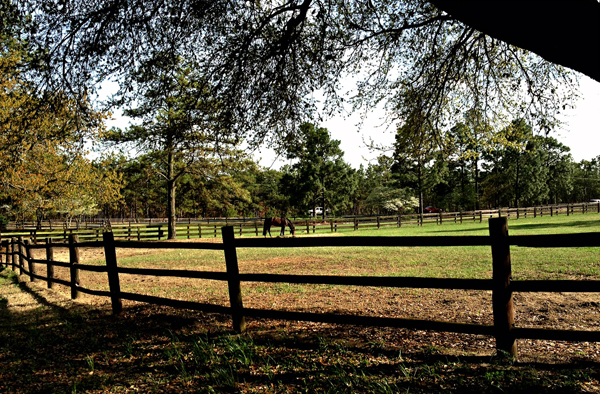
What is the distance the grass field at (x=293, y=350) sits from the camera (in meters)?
3.11

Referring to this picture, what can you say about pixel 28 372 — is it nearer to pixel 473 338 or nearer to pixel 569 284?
pixel 473 338

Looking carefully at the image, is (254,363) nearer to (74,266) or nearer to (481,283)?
(481,283)

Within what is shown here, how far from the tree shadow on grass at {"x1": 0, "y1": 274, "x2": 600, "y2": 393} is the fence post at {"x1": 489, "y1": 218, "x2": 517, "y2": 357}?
8.8 inches

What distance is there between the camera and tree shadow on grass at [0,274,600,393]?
3033 millimetres

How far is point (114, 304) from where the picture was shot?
6.38m

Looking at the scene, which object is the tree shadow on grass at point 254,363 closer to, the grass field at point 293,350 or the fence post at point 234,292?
the grass field at point 293,350

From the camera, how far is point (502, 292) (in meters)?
3.47

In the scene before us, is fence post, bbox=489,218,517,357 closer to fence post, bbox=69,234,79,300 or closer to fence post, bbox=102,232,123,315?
fence post, bbox=102,232,123,315

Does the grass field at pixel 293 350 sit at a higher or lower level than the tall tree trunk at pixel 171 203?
lower

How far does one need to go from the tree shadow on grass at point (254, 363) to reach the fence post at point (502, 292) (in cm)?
22

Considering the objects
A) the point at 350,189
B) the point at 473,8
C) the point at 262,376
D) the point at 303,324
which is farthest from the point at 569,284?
the point at 350,189

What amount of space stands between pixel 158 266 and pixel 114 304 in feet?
25.0

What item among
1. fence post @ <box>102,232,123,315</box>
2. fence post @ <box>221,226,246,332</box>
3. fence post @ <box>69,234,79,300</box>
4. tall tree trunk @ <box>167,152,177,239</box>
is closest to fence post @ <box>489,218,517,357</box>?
fence post @ <box>221,226,246,332</box>

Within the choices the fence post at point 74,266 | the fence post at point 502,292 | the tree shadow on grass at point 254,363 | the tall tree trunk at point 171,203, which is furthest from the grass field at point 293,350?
the tall tree trunk at point 171,203
